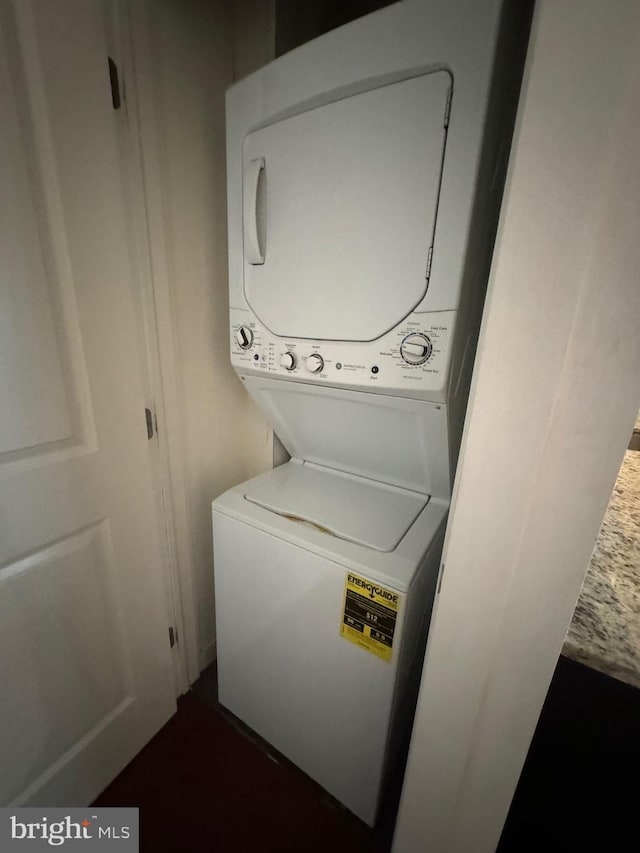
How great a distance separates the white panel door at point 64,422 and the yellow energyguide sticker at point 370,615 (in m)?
0.78

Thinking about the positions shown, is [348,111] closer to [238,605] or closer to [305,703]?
[238,605]

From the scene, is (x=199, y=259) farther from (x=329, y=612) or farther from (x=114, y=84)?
(x=329, y=612)

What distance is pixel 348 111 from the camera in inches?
33.9

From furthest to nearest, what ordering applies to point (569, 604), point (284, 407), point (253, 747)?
point (253, 747), point (284, 407), point (569, 604)

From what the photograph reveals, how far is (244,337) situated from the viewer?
1.19m

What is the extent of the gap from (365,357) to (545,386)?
564 millimetres

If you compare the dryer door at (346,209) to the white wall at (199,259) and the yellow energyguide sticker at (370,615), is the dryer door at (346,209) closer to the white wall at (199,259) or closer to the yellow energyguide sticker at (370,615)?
the white wall at (199,259)

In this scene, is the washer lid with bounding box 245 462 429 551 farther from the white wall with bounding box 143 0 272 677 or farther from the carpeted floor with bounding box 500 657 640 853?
the carpeted floor with bounding box 500 657 640 853

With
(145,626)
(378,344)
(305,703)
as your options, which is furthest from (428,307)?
(145,626)

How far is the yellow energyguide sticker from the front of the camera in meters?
0.94

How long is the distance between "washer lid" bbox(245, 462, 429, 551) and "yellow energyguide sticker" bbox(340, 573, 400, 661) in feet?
0.39

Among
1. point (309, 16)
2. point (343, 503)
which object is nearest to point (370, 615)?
point (343, 503)

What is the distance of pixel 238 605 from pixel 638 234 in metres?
1.44

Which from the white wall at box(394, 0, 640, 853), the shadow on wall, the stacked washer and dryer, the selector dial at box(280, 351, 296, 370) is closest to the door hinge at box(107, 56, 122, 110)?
the stacked washer and dryer
